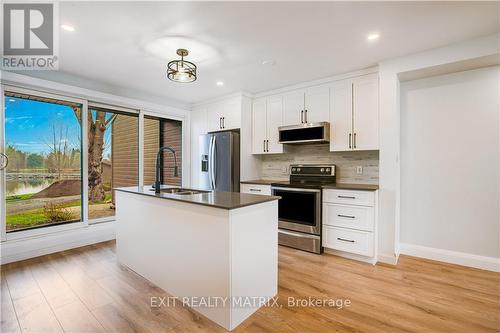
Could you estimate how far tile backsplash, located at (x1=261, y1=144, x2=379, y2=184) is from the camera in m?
3.38

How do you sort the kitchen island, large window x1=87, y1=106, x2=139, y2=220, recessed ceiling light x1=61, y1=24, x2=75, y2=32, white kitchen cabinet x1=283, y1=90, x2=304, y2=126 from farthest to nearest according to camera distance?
large window x1=87, y1=106, x2=139, y2=220
white kitchen cabinet x1=283, y1=90, x2=304, y2=126
recessed ceiling light x1=61, y1=24, x2=75, y2=32
the kitchen island

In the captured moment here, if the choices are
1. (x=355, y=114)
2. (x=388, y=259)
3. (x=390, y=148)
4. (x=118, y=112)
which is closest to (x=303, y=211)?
(x=388, y=259)

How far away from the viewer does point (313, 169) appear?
372 cm

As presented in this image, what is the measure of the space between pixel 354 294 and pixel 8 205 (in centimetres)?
410

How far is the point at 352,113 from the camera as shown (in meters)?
3.22

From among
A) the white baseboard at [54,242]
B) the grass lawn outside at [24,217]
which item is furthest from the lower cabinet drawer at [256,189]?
the grass lawn outside at [24,217]

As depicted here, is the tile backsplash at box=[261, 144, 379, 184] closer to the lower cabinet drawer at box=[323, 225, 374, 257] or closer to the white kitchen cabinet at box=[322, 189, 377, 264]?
the white kitchen cabinet at box=[322, 189, 377, 264]

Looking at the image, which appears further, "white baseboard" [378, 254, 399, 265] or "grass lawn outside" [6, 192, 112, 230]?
"grass lawn outside" [6, 192, 112, 230]

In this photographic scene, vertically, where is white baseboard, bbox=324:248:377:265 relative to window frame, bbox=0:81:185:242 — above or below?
below

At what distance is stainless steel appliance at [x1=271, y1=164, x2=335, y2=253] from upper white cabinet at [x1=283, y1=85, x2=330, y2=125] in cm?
76

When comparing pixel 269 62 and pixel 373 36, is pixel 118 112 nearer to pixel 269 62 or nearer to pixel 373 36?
pixel 269 62

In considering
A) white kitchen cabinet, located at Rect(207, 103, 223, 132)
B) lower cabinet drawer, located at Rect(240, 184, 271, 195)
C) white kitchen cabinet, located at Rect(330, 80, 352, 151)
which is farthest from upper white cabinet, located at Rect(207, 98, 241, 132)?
white kitchen cabinet, located at Rect(330, 80, 352, 151)

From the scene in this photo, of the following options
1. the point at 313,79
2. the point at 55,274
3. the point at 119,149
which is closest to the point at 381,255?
the point at 313,79

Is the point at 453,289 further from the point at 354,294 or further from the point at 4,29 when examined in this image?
the point at 4,29
